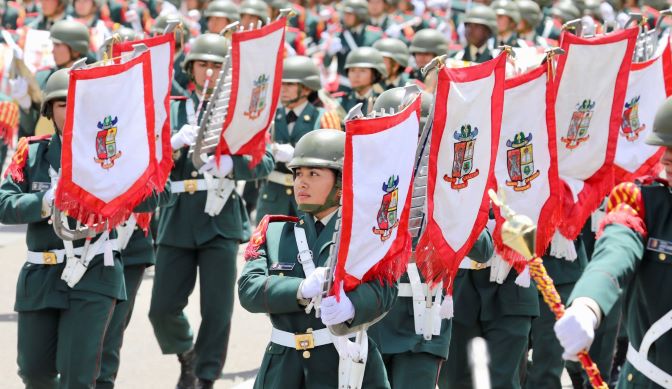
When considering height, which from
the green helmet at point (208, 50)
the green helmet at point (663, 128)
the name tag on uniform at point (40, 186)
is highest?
the green helmet at point (663, 128)

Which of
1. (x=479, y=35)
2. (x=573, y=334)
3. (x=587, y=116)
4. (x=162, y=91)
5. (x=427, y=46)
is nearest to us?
(x=573, y=334)

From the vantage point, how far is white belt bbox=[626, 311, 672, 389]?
4.92 metres

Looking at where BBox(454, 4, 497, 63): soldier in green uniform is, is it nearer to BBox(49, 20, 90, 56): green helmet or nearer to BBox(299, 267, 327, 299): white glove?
BBox(49, 20, 90, 56): green helmet

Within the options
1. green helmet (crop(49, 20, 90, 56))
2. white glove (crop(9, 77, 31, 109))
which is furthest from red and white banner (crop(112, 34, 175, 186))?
white glove (crop(9, 77, 31, 109))

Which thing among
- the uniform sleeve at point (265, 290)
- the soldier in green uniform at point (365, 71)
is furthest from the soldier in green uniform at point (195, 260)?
the soldier in green uniform at point (365, 71)

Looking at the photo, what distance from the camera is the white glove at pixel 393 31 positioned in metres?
18.3

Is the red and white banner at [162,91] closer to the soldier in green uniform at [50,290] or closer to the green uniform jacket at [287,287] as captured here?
the soldier in green uniform at [50,290]

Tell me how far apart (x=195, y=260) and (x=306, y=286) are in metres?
3.14

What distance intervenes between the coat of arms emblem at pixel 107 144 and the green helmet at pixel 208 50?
1934 mm

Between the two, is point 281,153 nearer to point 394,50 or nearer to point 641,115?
point 641,115

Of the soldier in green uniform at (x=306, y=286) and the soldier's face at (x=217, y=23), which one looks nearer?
the soldier in green uniform at (x=306, y=286)

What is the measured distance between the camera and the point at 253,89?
830 centimetres

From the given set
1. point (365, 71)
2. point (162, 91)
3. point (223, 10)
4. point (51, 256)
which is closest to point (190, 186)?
point (162, 91)

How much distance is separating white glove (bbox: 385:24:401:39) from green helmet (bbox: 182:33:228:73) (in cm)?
950
